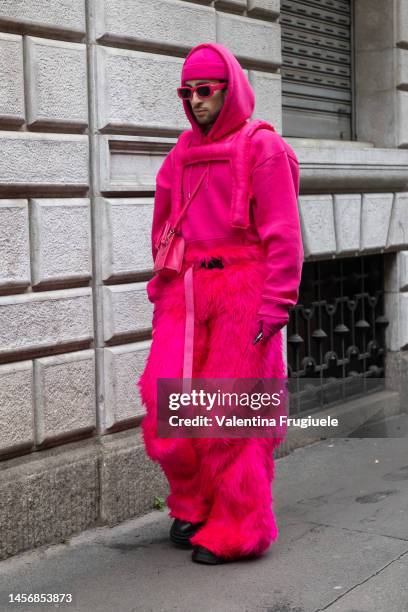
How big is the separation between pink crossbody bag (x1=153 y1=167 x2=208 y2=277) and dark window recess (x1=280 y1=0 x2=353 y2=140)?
2947mm

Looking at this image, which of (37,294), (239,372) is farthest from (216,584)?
(37,294)

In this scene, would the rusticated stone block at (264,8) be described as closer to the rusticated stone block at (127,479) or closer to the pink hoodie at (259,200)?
the pink hoodie at (259,200)

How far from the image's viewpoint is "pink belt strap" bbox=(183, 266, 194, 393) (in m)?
4.36

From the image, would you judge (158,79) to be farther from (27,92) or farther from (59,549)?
(59,549)

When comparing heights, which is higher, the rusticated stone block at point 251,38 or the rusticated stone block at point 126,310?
the rusticated stone block at point 251,38

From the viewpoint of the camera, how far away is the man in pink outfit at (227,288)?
169 inches

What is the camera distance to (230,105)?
4.35 meters

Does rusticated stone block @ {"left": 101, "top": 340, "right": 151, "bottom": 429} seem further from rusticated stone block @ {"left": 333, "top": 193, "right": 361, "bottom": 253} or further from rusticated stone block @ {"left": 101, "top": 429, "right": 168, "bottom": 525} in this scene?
rusticated stone block @ {"left": 333, "top": 193, "right": 361, "bottom": 253}

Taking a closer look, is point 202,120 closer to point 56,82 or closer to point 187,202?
point 187,202

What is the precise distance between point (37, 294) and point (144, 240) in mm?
788

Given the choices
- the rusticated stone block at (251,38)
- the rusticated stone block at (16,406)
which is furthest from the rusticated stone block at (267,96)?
the rusticated stone block at (16,406)

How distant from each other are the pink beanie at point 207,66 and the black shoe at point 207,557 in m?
1.97

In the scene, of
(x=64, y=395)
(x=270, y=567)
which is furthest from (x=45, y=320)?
(x=270, y=567)

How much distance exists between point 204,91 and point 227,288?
822 mm
